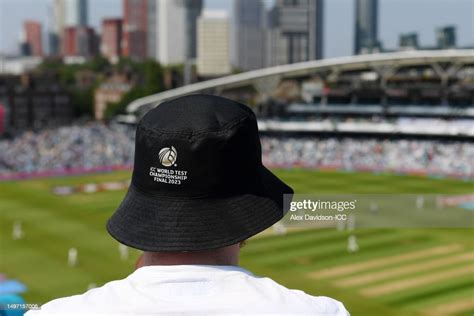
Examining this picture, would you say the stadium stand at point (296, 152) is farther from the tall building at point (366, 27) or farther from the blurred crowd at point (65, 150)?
the tall building at point (366, 27)

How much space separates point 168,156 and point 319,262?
2059 centimetres

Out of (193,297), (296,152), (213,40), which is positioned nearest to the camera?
(193,297)

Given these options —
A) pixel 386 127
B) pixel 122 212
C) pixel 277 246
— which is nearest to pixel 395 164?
pixel 386 127

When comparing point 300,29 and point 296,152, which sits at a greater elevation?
point 300,29

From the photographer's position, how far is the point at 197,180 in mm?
1771

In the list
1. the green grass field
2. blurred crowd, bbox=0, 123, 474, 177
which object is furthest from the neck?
blurred crowd, bbox=0, 123, 474, 177

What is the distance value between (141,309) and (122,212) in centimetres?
38

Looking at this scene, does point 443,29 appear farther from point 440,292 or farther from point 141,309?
point 141,309

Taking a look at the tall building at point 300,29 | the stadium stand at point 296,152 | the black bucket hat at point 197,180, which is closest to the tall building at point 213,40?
the tall building at point 300,29

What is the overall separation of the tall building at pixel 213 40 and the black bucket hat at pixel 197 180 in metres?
178

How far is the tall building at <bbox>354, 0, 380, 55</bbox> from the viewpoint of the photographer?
77.5 metres
